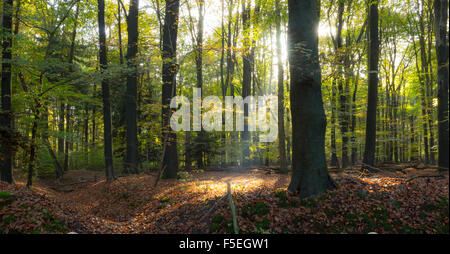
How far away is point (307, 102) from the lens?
5906 mm

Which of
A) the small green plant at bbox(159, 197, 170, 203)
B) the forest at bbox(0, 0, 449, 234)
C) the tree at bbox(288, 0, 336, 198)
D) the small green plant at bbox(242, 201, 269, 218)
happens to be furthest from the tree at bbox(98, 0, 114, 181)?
the tree at bbox(288, 0, 336, 198)

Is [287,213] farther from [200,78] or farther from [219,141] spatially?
[200,78]

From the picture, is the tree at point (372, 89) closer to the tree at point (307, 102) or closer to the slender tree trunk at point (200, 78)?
the tree at point (307, 102)

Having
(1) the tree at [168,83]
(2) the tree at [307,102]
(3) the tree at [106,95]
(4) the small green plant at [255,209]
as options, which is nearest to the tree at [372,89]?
(2) the tree at [307,102]

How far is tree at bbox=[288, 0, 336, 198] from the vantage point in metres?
5.83

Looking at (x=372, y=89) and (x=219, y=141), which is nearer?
(x=372, y=89)

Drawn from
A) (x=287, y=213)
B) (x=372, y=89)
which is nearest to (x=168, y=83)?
(x=287, y=213)

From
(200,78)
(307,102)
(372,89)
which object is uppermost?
(200,78)

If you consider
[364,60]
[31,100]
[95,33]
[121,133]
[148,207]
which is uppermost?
[95,33]

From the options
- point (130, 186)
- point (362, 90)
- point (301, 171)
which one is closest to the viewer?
point (301, 171)
